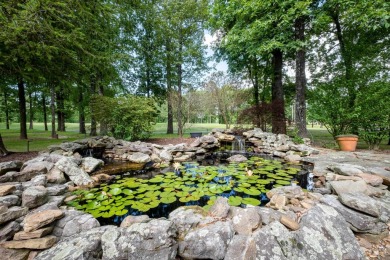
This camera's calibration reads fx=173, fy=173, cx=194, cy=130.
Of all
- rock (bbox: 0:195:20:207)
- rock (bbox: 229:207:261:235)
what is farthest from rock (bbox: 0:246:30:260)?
rock (bbox: 229:207:261:235)

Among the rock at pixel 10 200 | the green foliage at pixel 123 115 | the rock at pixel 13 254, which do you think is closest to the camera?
the rock at pixel 13 254

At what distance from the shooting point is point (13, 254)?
5.47ft

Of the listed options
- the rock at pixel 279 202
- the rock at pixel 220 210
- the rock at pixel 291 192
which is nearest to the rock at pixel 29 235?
the rock at pixel 220 210

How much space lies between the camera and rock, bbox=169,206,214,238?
1.86m

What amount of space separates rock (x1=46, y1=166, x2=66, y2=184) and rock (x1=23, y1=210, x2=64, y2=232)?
6.34 feet

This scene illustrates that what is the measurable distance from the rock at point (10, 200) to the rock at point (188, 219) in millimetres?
2094

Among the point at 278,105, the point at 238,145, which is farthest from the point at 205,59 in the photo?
the point at 238,145

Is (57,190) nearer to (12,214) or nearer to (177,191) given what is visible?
(12,214)

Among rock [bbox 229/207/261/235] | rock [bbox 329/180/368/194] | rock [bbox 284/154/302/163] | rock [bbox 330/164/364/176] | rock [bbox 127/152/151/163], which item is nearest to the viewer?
rock [bbox 229/207/261/235]

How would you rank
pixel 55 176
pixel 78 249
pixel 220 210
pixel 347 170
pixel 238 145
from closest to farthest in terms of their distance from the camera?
1. pixel 78 249
2. pixel 220 210
3. pixel 347 170
4. pixel 55 176
5. pixel 238 145

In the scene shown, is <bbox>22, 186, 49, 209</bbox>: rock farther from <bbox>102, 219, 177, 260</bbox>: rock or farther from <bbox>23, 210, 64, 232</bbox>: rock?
<bbox>102, 219, 177, 260</bbox>: rock

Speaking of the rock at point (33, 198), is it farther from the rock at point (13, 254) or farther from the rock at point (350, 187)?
the rock at point (350, 187)

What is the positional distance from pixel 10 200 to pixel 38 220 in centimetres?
85

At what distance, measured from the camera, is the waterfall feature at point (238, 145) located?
7483 mm
